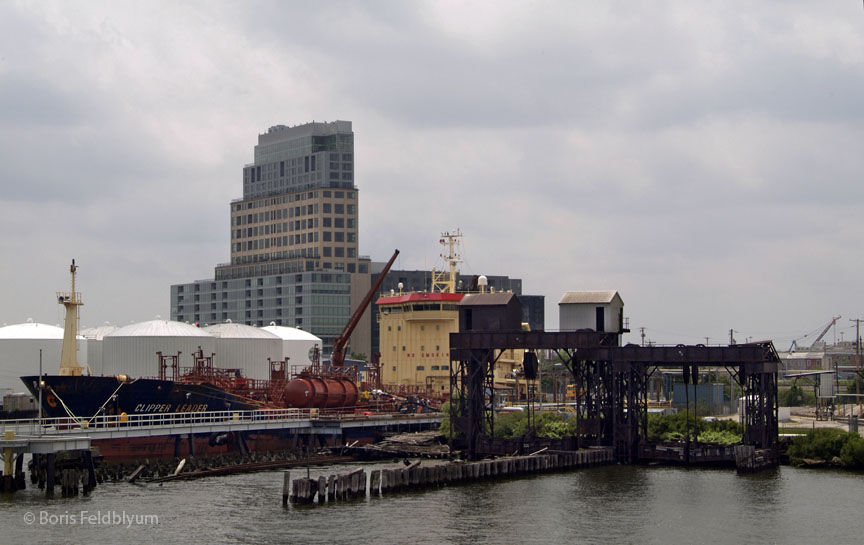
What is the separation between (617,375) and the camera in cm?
7250

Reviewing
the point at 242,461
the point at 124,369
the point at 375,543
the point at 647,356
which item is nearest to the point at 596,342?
the point at 647,356

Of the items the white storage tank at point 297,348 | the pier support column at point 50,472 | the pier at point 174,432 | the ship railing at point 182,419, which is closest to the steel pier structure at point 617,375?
the pier at point 174,432

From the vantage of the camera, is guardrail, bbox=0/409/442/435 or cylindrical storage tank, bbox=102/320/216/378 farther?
cylindrical storage tank, bbox=102/320/216/378

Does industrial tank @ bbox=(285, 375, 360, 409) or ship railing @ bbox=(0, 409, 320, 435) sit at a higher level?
industrial tank @ bbox=(285, 375, 360, 409)

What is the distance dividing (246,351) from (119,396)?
2651cm

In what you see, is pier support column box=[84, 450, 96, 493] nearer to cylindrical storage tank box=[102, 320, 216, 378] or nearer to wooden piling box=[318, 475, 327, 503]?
wooden piling box=[318, 475, 327, 503]

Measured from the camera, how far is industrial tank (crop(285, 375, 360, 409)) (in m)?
89.6

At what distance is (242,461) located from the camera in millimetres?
72125

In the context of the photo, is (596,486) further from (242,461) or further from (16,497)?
(16,497)

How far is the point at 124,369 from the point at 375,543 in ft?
175

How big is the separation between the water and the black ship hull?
42.1ft

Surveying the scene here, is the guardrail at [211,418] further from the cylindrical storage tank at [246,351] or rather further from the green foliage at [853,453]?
the green foliage at [853,453]

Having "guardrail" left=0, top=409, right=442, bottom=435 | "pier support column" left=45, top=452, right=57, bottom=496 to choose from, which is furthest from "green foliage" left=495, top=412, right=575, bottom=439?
"pier support column" left=45, top=452, right=57, bottom=496

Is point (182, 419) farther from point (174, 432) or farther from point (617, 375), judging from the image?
point (617, 375)
